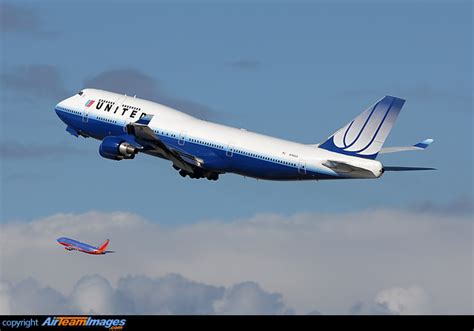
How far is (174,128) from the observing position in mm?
Answer: 135875

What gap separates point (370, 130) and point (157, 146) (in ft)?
69.1

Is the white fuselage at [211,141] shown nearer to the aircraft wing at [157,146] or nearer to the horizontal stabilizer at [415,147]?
the aircraft wing at [157,146]

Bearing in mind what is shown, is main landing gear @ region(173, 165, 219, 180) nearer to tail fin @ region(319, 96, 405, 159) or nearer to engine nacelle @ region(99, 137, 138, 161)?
engine nacelle @ region(99, 137, 138, 161)

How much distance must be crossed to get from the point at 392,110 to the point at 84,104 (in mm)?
35071

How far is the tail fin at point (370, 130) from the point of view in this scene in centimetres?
12512

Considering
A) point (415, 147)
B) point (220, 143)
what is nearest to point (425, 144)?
point (415, 147)

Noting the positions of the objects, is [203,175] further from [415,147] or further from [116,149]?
[415,147]

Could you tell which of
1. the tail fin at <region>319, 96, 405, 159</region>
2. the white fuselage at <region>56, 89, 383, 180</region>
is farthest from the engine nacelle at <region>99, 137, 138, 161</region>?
the tail fin at <region>319, 96, 405, 159</region>

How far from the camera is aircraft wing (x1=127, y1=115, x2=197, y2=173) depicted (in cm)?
13188

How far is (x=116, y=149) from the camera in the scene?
134 metres

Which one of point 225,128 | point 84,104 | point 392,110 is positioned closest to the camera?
point 392,110

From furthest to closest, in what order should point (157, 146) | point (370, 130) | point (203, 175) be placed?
point (203, 175) < point (157, 146) < point (370, 130)
